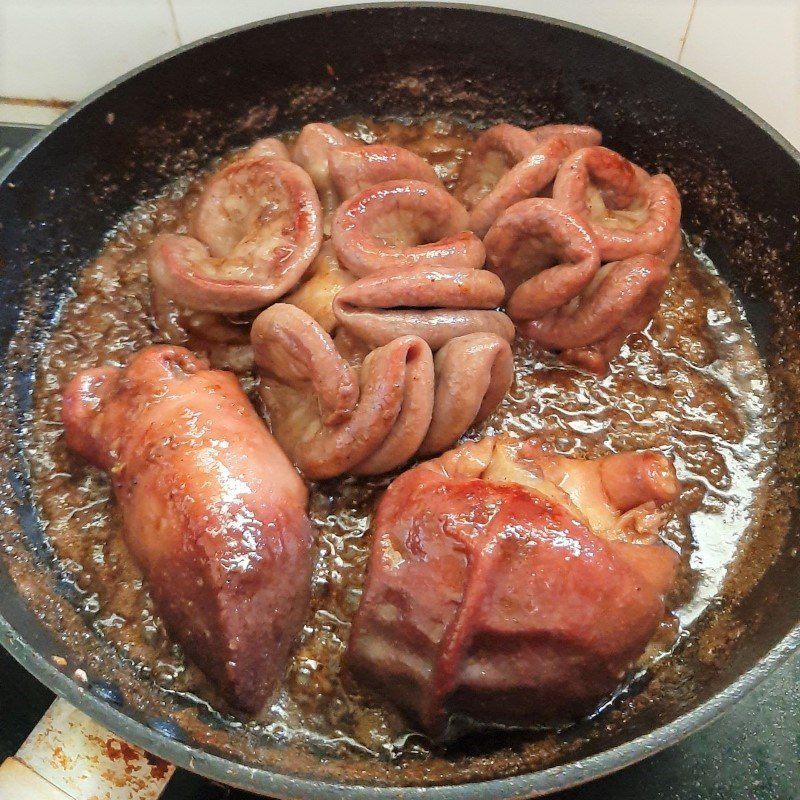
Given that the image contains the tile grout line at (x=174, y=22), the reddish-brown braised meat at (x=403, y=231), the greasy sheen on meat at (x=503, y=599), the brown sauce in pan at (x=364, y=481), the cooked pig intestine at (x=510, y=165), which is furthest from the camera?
the tile grout line at (x=174, y=22)

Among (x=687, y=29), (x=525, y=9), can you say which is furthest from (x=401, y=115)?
(x=687, y=29)

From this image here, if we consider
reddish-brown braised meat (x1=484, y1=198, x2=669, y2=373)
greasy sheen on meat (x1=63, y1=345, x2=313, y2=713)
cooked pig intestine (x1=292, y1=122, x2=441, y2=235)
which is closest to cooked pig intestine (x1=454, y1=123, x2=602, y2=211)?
cooked pig intestine (x1=292, y1=122, x2=441, y2=235)

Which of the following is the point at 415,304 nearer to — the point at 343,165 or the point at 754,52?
the point at 343,165

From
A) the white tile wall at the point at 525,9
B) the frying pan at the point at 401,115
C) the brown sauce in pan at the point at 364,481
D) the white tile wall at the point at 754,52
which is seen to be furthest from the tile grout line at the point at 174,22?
the white tile wall at the point at 754,52

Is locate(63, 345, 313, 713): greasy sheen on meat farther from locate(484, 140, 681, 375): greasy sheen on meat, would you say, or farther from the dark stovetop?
locate(484, 140, 681, 375): greasy sheen on meat

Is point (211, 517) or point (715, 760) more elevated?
point (211, 517)

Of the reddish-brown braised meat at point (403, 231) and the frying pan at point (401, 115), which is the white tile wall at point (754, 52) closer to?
the frying pan at point (401, 115)
